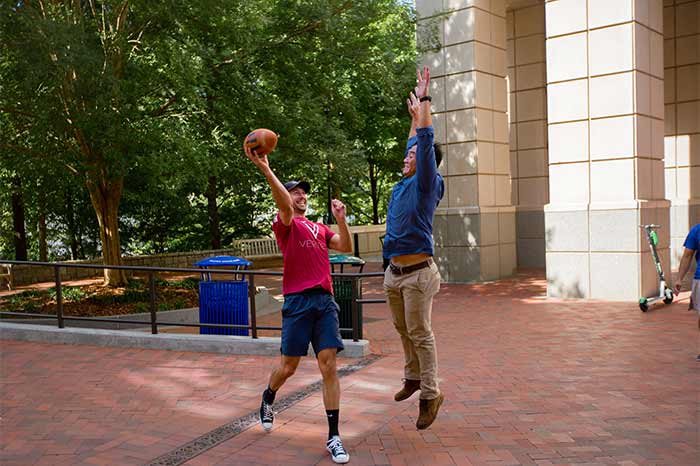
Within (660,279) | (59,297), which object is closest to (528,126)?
(660,279)

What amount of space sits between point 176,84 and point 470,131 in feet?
22.1

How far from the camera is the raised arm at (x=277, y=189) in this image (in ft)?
13.3

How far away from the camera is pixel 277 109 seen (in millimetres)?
13203

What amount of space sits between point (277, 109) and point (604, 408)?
31.2ft

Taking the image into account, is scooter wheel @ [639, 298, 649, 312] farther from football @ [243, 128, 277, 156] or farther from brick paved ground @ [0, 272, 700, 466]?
football @ [243, 128, 277, 156]

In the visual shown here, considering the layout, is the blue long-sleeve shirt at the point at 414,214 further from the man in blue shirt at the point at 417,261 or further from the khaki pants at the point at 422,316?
the khaki pants at the point at 422,316

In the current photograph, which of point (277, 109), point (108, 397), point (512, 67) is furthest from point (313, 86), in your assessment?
point (108, 397)

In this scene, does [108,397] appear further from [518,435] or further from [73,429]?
[518,435]

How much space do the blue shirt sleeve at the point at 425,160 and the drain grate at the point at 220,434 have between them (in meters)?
2.31

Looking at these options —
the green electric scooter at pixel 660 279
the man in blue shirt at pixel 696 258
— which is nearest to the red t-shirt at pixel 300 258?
the man in blue shirt at pixel 696 258

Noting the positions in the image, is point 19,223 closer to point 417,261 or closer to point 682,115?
point 682,115

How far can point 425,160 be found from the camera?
4.26 meters

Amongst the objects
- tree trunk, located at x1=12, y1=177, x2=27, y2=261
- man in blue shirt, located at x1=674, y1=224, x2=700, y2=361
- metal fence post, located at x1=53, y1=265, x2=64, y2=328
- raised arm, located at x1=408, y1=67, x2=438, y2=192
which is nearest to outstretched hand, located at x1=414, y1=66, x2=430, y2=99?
raised arm, located at x1=408, y1=67, x2=438, y2=192

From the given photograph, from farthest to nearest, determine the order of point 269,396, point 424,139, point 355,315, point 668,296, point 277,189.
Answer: point 668,296 → point 355,315 → point 269,396 → point 424,139 → point 277,189
